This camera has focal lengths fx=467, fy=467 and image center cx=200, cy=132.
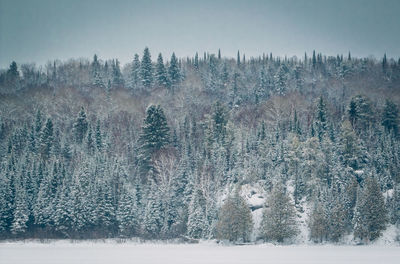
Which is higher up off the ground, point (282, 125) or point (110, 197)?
point (282, 125)

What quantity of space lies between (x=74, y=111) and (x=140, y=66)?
4255cm

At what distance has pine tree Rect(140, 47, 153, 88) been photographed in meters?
152

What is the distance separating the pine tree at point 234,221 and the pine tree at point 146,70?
83.1 metres

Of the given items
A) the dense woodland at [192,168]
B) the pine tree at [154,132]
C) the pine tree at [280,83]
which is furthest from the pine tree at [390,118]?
the pine tree at [154,132]

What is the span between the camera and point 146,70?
154m

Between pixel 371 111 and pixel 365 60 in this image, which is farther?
pixel 365 60

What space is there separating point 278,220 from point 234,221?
280 inches

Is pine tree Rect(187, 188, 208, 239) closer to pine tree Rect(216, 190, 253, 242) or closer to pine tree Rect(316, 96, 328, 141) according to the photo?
pine tree Rect(216, 190, 253, 242)

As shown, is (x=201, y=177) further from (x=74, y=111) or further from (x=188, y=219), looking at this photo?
(x=74, y=111)

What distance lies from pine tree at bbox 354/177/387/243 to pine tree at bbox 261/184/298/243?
1003cm

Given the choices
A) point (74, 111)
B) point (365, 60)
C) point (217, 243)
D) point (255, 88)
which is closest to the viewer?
point (217, 243)

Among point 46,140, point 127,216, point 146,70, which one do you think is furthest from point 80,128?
point 146,70

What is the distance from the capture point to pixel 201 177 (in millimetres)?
86000

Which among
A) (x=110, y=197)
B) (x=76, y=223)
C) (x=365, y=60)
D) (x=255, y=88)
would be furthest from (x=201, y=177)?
(x=365, y=60)
